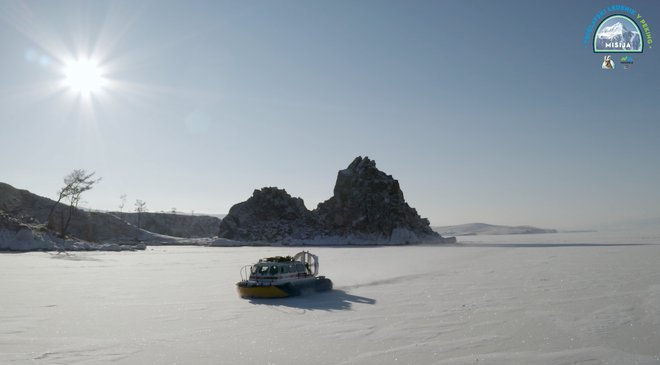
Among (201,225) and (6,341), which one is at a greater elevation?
(201,225)

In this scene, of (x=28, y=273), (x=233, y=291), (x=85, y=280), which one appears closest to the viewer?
(x=233, y=291)

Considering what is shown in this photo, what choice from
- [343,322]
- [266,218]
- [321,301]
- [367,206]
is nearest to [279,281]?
[321,301]

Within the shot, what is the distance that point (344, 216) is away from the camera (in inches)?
5399

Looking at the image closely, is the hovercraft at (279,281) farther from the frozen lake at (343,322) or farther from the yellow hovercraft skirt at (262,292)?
the frozen lake at (343,322)

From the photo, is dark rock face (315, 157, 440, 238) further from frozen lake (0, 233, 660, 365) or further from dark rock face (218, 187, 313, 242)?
frozen lake (0, 233, 660, 365)

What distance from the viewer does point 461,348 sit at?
13602 millimetres

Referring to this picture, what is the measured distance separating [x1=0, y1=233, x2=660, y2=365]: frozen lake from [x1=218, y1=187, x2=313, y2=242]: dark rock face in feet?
318

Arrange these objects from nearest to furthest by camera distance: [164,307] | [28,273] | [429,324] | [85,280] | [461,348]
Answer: [461,348]
[429,324]
[164,307]
[85,280]
[28,273]

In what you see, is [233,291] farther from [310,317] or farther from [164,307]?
[310,317]

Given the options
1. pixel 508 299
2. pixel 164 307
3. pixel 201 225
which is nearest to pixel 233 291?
pixel 164 307

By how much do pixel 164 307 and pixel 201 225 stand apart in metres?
182

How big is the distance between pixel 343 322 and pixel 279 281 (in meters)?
8.17

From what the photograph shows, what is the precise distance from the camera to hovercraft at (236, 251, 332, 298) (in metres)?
24.4

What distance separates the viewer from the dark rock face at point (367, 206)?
436ft
